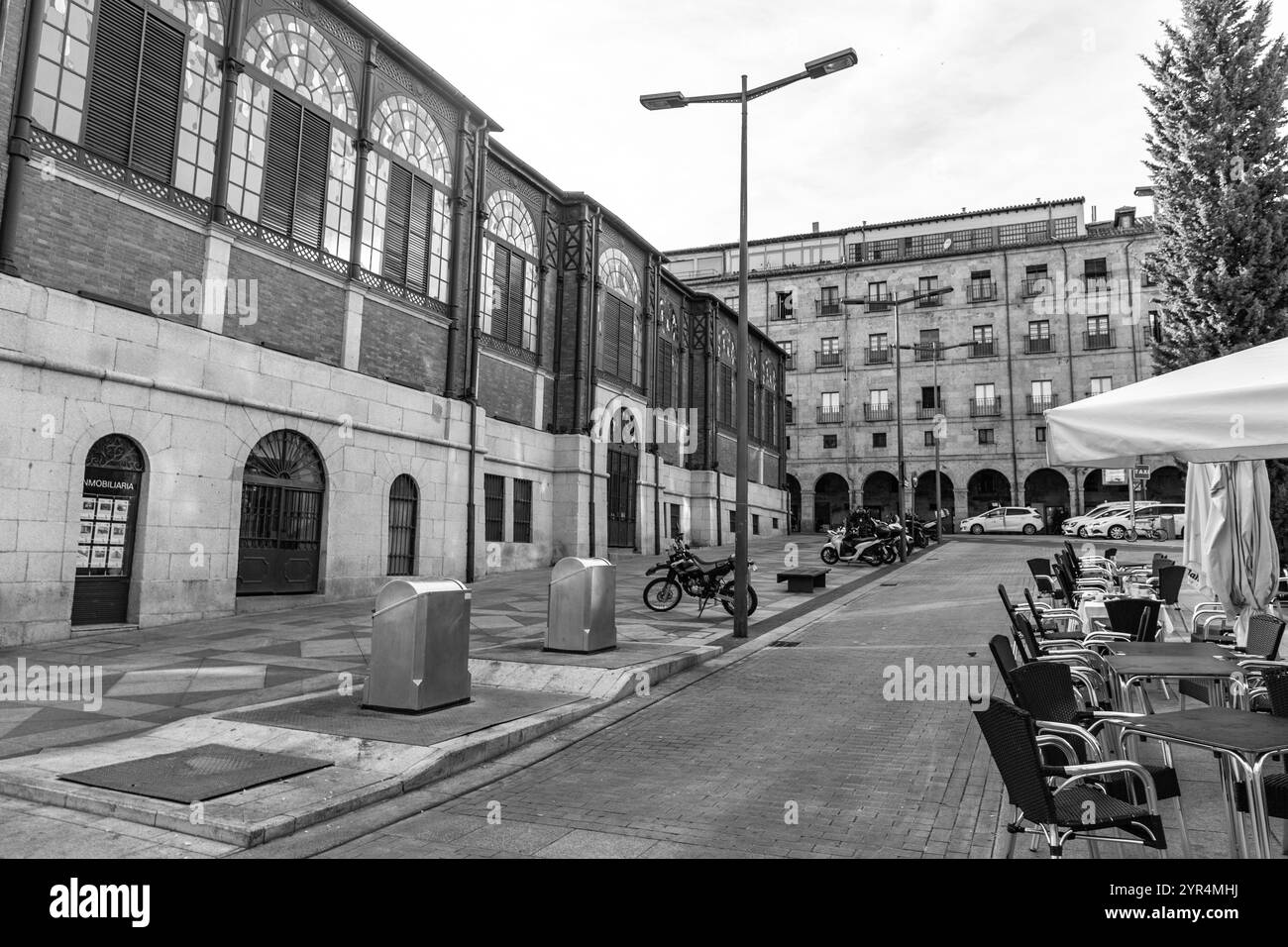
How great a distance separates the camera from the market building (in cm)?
1091

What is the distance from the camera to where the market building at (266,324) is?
35.8 feet

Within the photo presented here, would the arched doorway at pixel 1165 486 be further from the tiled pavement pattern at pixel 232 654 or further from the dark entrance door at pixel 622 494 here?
the tiled pavement pattern at pixel 232 654

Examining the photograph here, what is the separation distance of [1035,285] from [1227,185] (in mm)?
37700

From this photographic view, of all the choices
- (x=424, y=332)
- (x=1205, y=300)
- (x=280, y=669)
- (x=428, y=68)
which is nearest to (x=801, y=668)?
(x=280, y=669)

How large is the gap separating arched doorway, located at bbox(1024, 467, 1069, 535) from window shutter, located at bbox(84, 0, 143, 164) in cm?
5039

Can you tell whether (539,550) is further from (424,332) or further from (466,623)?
(466,623)

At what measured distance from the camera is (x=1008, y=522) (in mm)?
43906

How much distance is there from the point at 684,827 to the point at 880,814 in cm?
122

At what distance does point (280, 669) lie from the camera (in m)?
9.13

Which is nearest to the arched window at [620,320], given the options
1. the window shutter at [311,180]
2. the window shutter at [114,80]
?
the window shutter at [311,180]

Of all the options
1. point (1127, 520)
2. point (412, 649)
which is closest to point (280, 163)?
A: point (412, 649)

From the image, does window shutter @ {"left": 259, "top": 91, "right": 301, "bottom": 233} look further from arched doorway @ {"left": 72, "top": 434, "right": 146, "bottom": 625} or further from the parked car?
the parked car

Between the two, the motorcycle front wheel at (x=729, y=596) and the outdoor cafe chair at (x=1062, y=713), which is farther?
the motorcycle front wheel at (x=729, y=596)

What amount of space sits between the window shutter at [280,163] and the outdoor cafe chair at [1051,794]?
1507 centimetres
